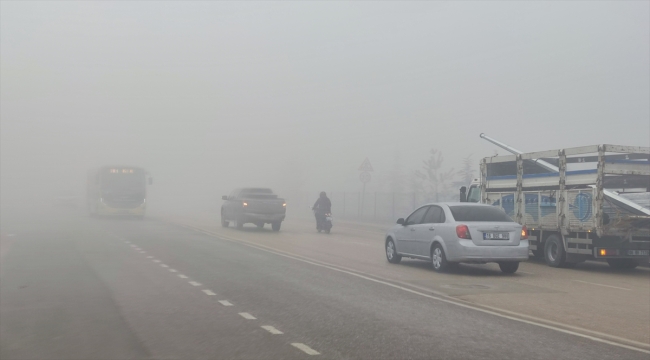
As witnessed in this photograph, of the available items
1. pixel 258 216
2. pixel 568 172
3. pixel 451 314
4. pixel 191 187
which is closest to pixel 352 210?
pixel 258 216

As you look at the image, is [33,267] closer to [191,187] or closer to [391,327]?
[391,327]

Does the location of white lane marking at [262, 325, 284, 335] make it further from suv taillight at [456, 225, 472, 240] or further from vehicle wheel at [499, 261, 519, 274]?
vehicle wheel at [499, 261, 519, 274]

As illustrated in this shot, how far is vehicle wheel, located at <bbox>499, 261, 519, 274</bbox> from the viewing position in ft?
51.5

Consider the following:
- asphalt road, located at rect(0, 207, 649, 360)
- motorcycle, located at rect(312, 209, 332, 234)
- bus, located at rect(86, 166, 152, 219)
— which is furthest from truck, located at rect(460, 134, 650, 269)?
bus, located at rect(86, 166, 152, 219)

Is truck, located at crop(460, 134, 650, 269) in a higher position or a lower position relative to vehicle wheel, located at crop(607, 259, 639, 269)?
higher

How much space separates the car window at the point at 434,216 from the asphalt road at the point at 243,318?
86.8 inches

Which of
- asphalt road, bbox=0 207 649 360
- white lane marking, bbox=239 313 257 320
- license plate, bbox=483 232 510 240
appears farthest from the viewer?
license plate, bbox=483 232 510 240

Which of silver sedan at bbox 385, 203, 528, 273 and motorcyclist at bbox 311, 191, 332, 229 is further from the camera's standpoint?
motorcyclist at bbox 311, 191, 332, 229

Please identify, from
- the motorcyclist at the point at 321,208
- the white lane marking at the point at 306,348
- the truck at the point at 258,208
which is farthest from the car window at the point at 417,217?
the motorcyclist at the point at 321,208

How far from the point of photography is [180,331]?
852 cm

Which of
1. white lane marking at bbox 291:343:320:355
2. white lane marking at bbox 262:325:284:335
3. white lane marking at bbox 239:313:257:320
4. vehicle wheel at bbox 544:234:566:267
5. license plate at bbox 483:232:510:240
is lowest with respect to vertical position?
white lane marking at bbox 291:343:320:355

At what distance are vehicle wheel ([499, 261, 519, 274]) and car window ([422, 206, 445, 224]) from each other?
1539 mm

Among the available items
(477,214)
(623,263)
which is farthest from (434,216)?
(623,263)

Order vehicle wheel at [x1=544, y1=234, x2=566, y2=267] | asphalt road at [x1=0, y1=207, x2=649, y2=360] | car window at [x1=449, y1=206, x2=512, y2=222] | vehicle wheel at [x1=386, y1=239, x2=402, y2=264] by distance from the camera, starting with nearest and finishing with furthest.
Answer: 1. asphalt road at [x1=0, y1=207, x2=649, y2=360]
2. car window at [x1=449, y1=206, x2=512, y2=222]
3. vehicle wheel at [x1=544, y1=234, x2=566, y2=267]
4. vehicle wheel at [x1=386, y1=239, x2=402, y2=264]
